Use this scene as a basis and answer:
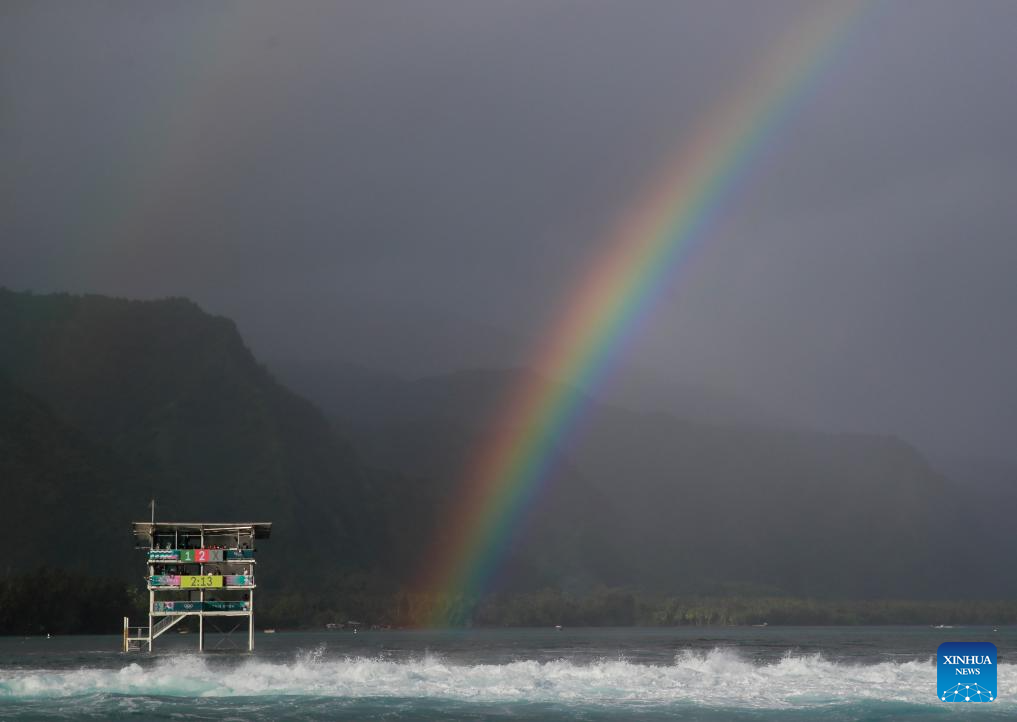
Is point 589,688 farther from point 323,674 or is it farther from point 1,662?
point 1,662

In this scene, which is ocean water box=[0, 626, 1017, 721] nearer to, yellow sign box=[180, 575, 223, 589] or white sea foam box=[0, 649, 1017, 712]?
white sea foam box=[0, 649, 1017, 712]

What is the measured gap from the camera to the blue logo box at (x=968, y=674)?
46281mm

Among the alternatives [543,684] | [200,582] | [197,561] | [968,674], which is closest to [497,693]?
[543,684]

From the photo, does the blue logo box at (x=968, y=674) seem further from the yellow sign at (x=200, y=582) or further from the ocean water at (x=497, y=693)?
the yellow sign at (x=200, y=582)

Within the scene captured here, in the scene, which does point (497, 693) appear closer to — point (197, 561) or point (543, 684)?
point (543, 684)

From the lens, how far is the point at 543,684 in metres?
69.9

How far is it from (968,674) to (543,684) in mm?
23006

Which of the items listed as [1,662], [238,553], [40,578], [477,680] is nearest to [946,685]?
[477,680]

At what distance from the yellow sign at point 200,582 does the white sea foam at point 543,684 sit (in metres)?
29.2

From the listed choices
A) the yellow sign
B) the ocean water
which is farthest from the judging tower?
the ocean water

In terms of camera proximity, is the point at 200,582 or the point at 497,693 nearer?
the point at 497,693

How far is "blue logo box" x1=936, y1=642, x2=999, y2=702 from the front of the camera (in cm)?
4628

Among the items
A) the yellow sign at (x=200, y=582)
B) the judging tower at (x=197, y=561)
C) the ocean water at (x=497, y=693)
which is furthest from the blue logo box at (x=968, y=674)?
the yellow sign at (x=200, y=582)

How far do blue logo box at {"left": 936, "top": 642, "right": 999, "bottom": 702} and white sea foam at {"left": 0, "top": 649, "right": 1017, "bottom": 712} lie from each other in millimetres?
1412
